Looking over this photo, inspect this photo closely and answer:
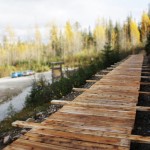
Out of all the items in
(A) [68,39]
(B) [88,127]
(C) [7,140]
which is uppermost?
(A) [68,39]

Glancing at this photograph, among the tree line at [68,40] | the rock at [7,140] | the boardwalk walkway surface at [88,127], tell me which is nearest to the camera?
the boardwalk walkway surface at [88,127]

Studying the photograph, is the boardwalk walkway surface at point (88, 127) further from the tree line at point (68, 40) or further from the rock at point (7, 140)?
the tree line at point (68, 40)

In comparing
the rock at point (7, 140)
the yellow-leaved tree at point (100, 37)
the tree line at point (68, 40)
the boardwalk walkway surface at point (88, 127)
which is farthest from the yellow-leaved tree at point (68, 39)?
the rock at point (7, 140)

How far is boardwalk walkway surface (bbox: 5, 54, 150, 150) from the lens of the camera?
352cm

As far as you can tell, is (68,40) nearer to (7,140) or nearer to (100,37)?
(100,37)

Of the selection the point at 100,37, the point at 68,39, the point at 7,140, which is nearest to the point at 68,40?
the point at 68,39

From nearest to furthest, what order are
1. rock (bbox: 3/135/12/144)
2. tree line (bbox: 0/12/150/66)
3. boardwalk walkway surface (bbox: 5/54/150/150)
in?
1. boardwalk walkway surface (bbox: 5/54/150/150)
2. rock (bbox: 3/135/12/144)
3. tree line (bbox: 0/12/150/66)

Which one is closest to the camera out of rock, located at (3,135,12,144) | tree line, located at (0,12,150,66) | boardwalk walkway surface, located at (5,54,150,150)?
boardwalk walkway surface, located at (5,54,150,150)

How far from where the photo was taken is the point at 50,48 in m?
65.8

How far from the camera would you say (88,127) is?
4.19 meters

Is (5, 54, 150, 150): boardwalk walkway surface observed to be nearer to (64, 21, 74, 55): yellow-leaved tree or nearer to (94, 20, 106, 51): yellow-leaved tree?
(64, 21, 74, 55): yellow-leaved tree

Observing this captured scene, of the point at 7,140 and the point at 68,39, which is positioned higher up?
the point at 68,39

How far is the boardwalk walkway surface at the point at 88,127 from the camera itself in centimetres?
352

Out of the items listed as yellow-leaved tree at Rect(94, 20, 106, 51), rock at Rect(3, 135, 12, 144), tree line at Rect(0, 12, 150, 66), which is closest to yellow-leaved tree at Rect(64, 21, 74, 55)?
tree line at Rect(0, 12, 150, 66)
